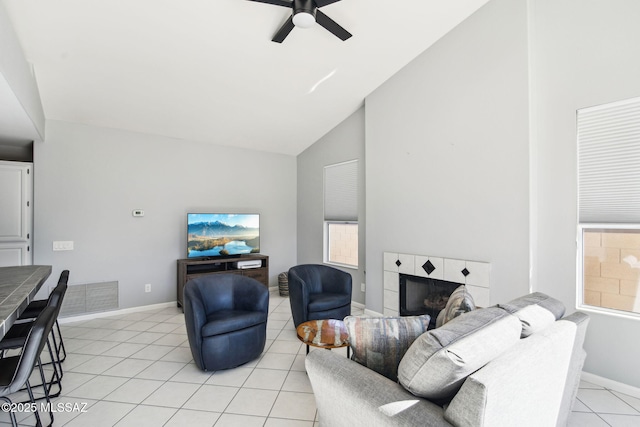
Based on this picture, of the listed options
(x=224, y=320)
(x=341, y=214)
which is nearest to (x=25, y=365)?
(x=224, y=320)

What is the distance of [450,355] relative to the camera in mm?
1144

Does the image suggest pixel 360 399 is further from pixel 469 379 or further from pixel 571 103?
pixel 571 103

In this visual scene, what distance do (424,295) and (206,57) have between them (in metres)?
3.52

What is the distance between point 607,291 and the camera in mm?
2533

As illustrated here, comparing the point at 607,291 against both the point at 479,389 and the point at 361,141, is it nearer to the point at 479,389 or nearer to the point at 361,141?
the point at 479,389

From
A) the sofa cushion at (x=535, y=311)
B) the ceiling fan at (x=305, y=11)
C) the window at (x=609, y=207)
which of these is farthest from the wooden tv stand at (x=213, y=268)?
the window at (x=609, y=207)

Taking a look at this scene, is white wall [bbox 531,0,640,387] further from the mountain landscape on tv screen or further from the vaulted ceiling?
the mountain landscape on tv screen

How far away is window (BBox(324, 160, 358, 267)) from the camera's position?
4711mm

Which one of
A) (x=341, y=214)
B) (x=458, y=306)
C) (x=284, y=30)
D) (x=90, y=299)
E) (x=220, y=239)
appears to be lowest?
(x=90, y=299)

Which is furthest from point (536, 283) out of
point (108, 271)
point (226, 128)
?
point (108, 271)

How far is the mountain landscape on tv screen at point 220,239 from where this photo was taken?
180 inches

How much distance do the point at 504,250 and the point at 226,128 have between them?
3.93 metres

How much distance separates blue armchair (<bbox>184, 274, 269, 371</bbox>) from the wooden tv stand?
4.44 ft

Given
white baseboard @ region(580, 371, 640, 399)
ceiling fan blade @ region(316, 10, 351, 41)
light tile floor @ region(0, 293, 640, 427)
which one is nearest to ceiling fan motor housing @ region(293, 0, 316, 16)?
ceiling fan blade @ region(316, 10, 351, 41)
